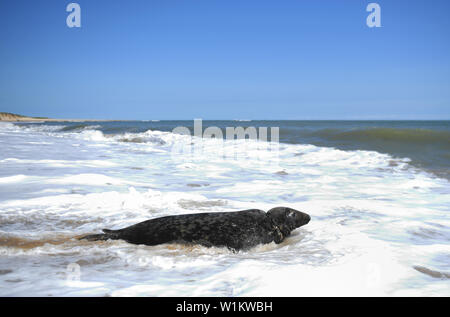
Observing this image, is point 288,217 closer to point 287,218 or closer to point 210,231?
point 287,218

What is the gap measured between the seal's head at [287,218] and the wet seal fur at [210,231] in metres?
0.05

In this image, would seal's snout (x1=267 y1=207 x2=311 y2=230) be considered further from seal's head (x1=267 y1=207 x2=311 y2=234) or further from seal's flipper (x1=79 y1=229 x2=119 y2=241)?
seal's flipper (x1=79 y1=229 x2=119 y2=241)

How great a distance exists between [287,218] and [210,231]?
3.15ft

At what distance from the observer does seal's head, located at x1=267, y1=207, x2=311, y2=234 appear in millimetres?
3666

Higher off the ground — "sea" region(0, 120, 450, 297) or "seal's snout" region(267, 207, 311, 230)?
"seal's snout" region(267, 207, 311, 230)

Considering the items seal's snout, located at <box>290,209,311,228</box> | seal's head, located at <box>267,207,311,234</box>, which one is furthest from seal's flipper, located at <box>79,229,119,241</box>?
seal's snout, located at <box>290,209,311,228</box>

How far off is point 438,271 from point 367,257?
1.65ft

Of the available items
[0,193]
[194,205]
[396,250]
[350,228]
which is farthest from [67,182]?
[396,250]

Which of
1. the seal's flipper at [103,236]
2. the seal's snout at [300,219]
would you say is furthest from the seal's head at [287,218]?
the seal's flipper at [103,236]

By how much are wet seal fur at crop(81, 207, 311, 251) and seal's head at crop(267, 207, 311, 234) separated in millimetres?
46

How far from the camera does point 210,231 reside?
125 inches

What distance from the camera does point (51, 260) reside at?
2.77m

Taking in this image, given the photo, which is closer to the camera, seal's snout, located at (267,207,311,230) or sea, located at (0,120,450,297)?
sea, located at (0,120,450,297)
